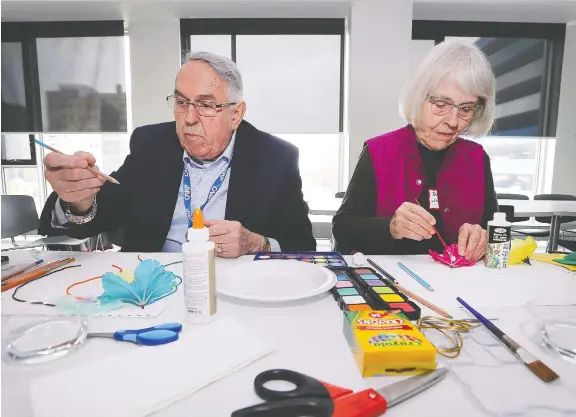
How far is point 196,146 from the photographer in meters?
1.37

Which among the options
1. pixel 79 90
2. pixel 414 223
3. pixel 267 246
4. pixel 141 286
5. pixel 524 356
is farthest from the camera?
pixel 79 90

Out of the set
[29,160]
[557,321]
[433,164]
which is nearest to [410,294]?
[557,321]

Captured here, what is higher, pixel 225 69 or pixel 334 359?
pixel 225 69

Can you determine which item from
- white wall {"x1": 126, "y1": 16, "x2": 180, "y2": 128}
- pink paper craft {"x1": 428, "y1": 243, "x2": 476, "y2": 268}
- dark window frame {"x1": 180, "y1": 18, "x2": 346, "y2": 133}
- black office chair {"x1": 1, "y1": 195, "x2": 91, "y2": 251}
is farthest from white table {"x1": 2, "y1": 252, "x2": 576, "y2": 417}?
dark window frame {"x1": 180, "y1": 18, "x2": 346, "y2": 133}

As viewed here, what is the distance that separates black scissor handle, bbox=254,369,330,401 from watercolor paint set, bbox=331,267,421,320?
0.26 m

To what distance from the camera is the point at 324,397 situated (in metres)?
0.47

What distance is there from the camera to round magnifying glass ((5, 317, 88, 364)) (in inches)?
23.1

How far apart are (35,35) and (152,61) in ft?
5.11

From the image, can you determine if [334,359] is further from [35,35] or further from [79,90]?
[35,35]

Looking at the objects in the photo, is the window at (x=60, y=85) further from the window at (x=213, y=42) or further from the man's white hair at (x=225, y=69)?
the man's white hair at (x=225, y=69)

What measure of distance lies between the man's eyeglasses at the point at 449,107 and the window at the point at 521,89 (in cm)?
357

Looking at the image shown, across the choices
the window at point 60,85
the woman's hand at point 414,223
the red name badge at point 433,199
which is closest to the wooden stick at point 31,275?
the woman's hand at point 414,223

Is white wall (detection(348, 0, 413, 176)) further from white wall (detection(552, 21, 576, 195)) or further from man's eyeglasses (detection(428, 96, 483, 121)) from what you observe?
man's eyeglasses (detection(428, 96, 483, 121))

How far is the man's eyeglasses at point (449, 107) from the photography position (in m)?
1.40
